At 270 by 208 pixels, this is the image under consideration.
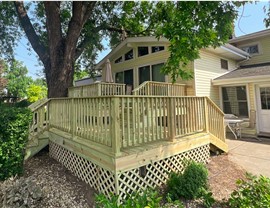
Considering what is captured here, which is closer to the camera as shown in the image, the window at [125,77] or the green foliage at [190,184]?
the green foliage at [190,184]

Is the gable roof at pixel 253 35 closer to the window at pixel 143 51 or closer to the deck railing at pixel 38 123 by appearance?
the window at pixel 143 51

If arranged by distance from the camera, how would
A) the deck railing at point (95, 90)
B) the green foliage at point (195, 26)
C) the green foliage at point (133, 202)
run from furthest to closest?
the deck railing at point (95, 90), the green foliage at point (195, 26), the green foliage at point (133, 202)

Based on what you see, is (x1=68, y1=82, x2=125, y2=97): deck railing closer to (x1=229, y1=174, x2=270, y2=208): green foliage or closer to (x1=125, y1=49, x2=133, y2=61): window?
(x1=125, y1=49, x2=133, y2=61): window

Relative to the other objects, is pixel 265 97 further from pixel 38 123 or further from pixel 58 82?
pixel 38 123

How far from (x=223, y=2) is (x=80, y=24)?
5595mm

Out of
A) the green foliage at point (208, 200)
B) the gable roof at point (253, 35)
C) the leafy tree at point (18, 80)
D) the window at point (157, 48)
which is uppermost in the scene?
the leafy tree at point (18, 80)

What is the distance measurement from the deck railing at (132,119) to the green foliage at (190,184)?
90cm

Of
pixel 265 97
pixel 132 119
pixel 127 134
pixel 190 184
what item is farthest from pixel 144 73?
pixel 190 184

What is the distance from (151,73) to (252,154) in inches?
246

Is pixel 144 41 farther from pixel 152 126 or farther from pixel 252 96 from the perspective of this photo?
pixel 152 126

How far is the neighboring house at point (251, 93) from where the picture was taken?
875 centimetres

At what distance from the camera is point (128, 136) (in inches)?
142

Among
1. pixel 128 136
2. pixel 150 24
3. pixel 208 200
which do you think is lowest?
pixel 208 200

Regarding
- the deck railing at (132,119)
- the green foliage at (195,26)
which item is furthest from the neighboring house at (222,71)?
the green foliage at (195,26)
